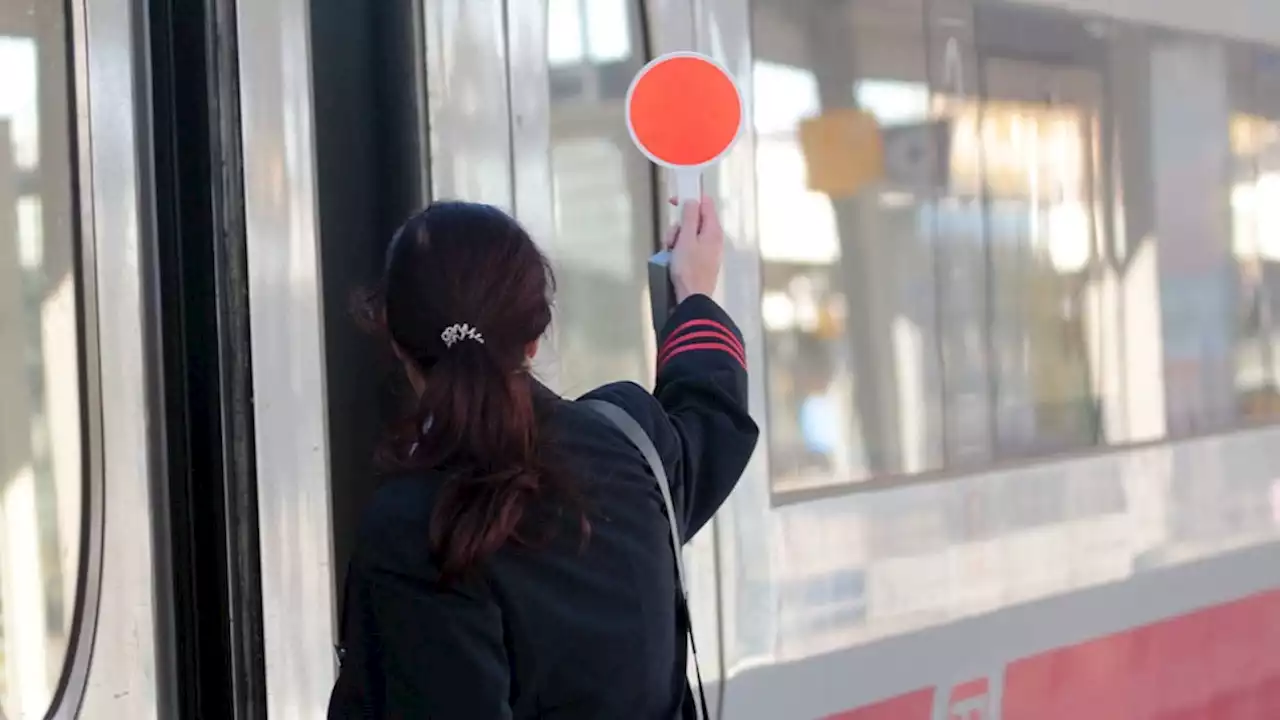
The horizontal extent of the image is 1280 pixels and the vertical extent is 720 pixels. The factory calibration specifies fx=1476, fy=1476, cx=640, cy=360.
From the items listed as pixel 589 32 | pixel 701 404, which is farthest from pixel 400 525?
pixel 589 32

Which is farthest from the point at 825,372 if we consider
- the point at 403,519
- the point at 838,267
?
the point at 403,519

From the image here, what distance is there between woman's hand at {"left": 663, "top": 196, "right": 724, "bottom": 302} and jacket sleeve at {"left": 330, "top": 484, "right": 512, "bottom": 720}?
0.56 metres

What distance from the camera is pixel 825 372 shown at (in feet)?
7.54

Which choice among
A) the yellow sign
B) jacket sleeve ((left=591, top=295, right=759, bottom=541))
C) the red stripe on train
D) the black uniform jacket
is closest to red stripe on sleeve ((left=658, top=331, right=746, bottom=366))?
jacket sleeve ((left=591, top=295, right=759, bottom=541))

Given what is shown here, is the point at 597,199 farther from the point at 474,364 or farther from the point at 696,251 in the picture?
the point at 474,364

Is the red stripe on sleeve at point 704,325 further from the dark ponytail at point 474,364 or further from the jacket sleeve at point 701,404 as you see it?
the dark ponytail at point 474,364

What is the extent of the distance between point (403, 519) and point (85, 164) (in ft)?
1.90

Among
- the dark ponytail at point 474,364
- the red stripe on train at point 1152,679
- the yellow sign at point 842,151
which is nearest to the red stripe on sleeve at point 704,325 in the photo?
the dark ponytail at point 474,364

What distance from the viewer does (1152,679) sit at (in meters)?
2.85

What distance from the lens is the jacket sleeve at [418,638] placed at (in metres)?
1.36

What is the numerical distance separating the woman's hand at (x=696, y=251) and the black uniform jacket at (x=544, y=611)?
26cm

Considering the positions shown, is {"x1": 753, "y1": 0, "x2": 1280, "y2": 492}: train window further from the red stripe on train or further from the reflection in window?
the red stripe on train

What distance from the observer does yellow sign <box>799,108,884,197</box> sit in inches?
89.7

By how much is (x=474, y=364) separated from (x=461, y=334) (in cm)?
3
